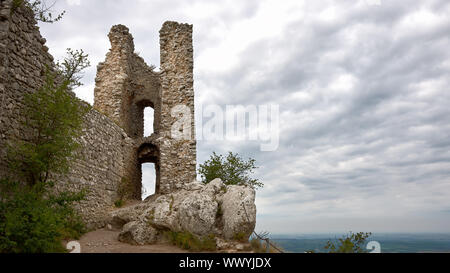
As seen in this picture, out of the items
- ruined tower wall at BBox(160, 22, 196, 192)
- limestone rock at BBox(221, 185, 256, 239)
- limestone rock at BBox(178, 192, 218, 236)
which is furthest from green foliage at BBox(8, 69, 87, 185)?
ruined tower wall at BBox(160, 22, 196, 192)

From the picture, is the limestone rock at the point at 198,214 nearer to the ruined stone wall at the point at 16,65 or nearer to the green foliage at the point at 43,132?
the green foliage at the point at 43,132

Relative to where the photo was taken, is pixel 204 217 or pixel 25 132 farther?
pixel 204 217

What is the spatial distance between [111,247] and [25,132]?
377 centimetres

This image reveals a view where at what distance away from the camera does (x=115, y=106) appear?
17203 mm

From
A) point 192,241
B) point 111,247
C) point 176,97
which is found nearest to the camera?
point 192,241

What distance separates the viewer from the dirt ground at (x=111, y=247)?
835cm

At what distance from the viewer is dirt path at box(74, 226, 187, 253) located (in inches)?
329

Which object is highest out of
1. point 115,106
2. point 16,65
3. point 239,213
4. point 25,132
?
point 115,106

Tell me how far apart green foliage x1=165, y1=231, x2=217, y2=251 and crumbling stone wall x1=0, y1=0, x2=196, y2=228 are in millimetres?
3856

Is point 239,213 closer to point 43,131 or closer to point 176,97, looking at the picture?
point 43,131

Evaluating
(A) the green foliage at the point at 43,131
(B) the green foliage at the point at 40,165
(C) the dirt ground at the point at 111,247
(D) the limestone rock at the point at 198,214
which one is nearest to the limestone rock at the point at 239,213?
(D) the limestone rock at the point at 198,214

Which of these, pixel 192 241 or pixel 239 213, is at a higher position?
pixel 239 213

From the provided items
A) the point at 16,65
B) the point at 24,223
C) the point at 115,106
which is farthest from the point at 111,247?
the point at 115,106
